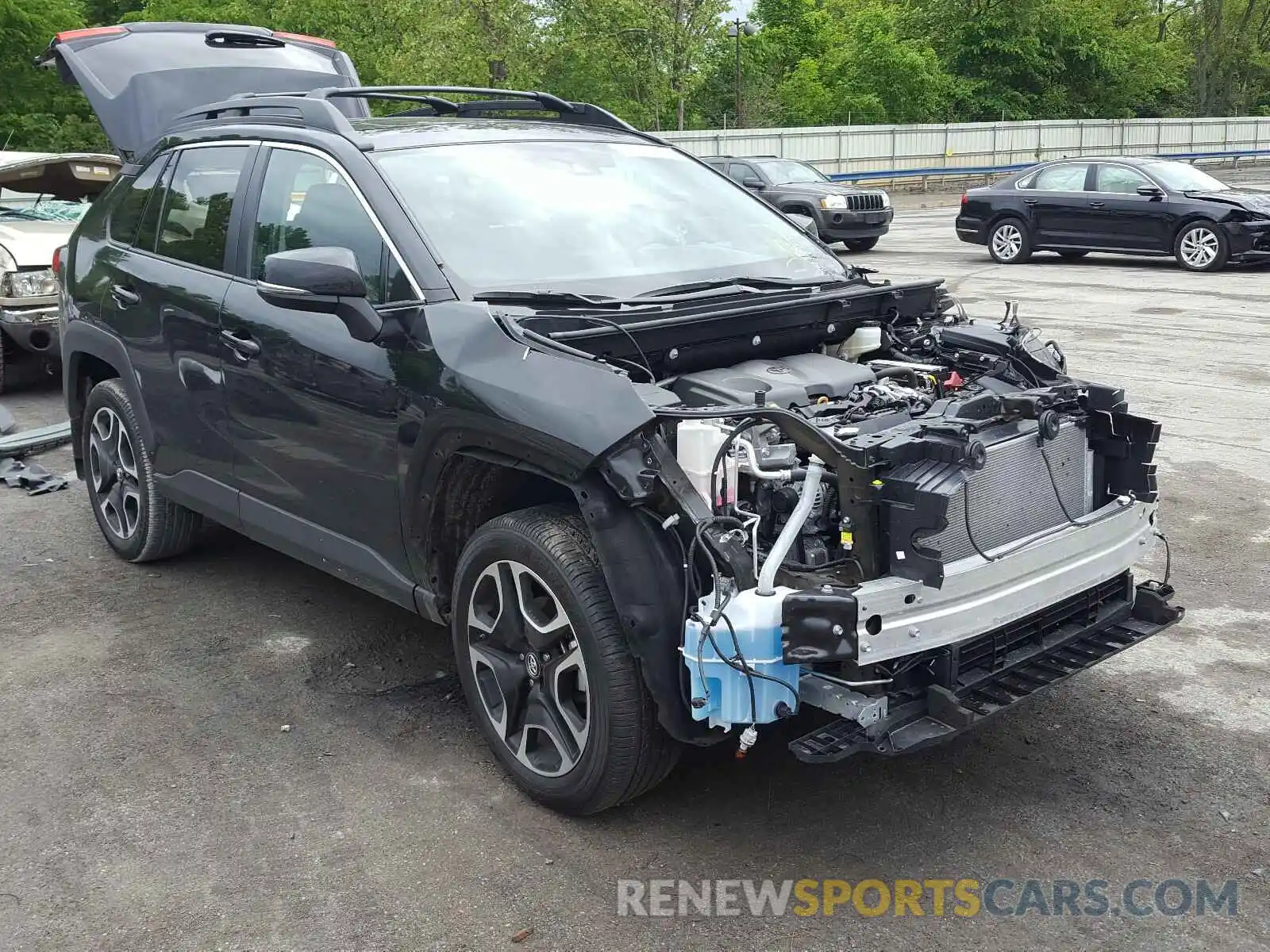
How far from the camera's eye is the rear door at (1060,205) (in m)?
17.3

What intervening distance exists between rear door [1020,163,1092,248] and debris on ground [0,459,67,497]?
14172 mm

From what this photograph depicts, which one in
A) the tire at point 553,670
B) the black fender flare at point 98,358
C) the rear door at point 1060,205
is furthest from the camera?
the rear door at point 1060,205

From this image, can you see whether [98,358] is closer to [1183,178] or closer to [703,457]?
[703,457]

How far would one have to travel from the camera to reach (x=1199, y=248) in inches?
643

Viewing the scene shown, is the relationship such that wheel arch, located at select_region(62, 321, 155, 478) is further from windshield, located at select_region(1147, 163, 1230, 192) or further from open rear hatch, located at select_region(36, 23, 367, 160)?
windshield, located at select_region(1147, 163, 1230, 192)

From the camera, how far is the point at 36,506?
6969mm

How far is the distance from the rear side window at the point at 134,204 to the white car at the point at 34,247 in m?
3.69

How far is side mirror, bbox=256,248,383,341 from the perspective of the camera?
3805mm

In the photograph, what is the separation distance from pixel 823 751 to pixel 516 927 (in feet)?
2.93

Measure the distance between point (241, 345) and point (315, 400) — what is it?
56 centimetres

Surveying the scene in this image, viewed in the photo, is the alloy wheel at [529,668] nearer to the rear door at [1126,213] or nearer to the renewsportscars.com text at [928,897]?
the renewsportscars.com text at [928,897]

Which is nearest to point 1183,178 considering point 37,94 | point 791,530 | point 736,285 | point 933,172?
point 736,285

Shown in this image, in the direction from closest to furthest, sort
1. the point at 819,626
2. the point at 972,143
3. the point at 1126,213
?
the point at 819,626, the point at 1126,213, the point at 972,143

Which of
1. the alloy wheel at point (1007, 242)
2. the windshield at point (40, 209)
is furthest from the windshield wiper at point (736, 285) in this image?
the alloy wheel at point (1007, 242)
